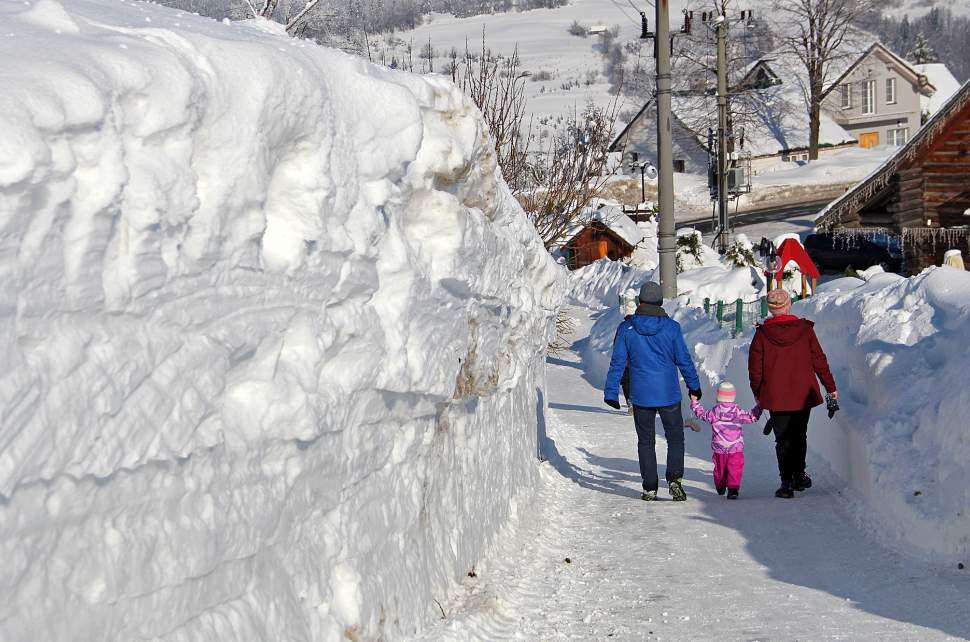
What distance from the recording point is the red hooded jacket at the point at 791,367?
7.70 meters

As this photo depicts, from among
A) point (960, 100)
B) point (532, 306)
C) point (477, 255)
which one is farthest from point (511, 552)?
point (960, 100)

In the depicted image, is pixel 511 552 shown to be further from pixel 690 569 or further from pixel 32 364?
pixel 32 364

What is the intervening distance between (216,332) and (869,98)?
6843cm

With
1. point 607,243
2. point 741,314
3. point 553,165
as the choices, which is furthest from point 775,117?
point 741,314

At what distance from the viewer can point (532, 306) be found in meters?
8.04

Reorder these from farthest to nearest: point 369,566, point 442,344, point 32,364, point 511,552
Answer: point 511,552 → point 442,344 → point 369,566 → point 32,364

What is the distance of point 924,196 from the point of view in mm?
21484

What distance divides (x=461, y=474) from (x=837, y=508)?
3070 millimetres

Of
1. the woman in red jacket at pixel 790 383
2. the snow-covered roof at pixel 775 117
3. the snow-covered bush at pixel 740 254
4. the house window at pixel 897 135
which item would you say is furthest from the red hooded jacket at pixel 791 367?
the house window at pixel 897 135

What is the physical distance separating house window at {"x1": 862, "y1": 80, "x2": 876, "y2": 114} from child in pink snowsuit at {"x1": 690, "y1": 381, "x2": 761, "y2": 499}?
205 feet

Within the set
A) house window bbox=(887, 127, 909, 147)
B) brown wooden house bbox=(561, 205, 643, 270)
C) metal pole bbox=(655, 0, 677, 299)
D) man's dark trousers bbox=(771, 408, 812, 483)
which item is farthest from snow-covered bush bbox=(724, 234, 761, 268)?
house window bbox=(887, 127, 909, 147)

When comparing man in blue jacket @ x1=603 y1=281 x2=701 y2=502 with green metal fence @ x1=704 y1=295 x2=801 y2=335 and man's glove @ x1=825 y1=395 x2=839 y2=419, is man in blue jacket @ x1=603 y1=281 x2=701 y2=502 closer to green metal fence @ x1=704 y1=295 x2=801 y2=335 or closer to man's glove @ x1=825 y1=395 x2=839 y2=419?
man's glove @ x1=825 y1=395 x2=839 y2=419

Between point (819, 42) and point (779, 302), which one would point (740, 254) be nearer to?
point (779, 302)

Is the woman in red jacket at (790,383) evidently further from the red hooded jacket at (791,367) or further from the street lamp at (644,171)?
the street lamp at (644,171)
